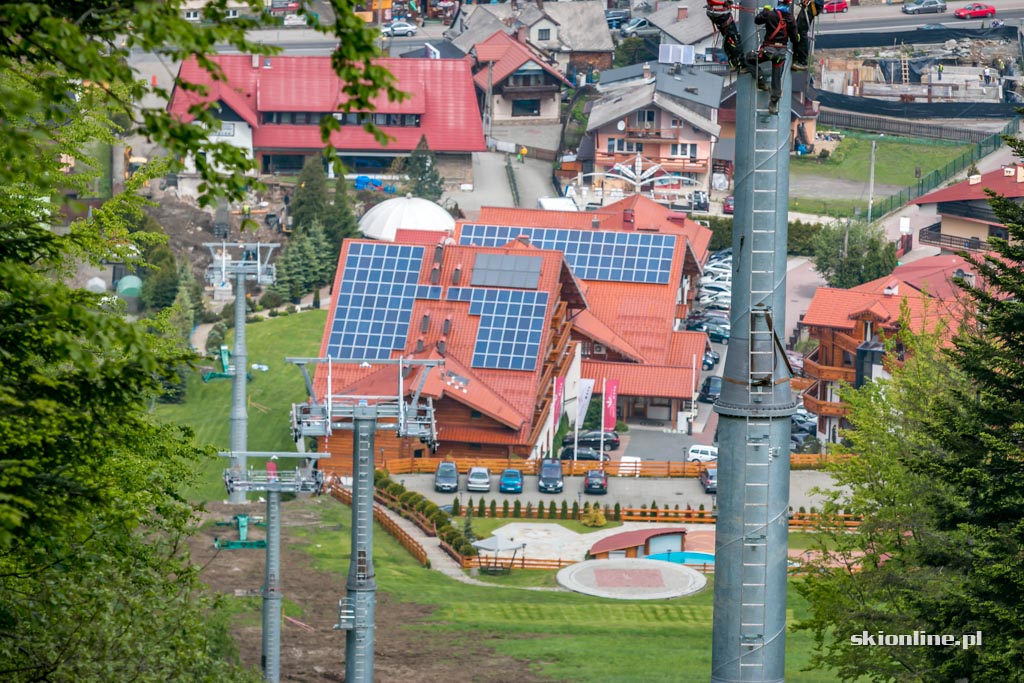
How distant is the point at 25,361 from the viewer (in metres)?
20.7

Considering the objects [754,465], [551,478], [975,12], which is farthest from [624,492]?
[975,12]

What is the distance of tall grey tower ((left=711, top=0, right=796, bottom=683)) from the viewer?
20312 mm

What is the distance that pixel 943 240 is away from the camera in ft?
384

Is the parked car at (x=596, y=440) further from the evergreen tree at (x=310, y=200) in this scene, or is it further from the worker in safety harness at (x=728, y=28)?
the worker in safety harness at (x=728, y=28)

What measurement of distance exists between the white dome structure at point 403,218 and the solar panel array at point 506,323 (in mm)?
27726

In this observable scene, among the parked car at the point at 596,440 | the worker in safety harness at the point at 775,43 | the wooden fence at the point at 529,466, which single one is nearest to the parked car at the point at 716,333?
the parked car at the point at 596,440

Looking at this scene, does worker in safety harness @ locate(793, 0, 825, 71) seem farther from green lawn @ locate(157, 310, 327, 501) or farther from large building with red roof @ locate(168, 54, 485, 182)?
large building with red roof @ locate(168, 54, 485, 182)

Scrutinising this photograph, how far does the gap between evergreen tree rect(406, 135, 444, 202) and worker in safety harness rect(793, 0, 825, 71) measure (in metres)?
108

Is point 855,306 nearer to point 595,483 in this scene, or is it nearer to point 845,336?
point 845,336

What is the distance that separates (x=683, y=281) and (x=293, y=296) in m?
21.6

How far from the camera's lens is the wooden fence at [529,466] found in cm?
7894

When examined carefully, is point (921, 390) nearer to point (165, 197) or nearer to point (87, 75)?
point (87, 75)

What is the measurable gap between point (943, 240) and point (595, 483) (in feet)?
154

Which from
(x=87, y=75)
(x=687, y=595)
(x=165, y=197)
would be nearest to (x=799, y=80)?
(x=165, y=197)
